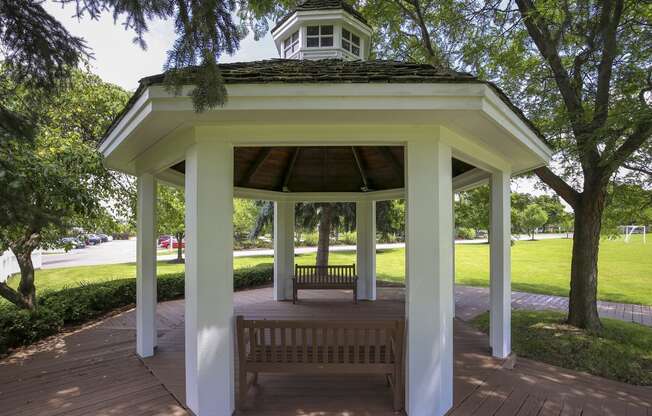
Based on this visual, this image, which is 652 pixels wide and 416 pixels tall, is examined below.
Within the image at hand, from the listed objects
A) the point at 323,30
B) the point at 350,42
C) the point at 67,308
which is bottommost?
the point at 67,308

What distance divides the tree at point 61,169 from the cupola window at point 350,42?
480cm

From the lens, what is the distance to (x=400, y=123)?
10.7 ft

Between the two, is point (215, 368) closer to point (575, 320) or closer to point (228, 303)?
point (228, 303)

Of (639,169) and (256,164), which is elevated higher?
(256,164)

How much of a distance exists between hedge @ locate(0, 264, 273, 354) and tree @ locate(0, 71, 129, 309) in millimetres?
360

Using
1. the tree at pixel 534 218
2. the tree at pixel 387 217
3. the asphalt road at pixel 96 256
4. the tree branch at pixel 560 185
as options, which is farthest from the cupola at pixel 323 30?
the tree at pixel 534 218

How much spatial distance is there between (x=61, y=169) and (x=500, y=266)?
22.3ft

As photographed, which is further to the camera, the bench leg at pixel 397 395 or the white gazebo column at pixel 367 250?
the white gazebo column at pixel 367 250

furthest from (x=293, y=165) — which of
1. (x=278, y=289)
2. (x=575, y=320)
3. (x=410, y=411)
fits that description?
(x=575, y=320)

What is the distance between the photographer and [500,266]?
4891 mm

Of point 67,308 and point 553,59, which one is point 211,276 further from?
point 553,59

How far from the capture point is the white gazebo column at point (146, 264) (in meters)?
4.84

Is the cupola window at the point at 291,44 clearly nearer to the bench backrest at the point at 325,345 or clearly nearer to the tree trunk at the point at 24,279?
the bench backrest at the point at 325,345

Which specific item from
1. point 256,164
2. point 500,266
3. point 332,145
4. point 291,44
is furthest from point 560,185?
point 291,44
